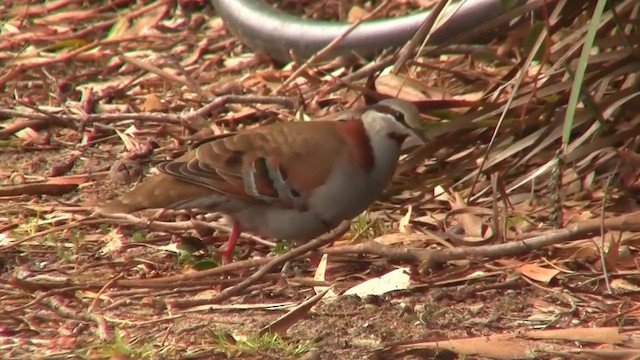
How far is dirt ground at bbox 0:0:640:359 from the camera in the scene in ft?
11.3

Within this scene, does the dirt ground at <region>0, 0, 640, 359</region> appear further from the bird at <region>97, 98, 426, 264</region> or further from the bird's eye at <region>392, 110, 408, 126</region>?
the bird's eye at <region>392, 110, 408, 126</region>

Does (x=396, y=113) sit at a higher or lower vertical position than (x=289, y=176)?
higher

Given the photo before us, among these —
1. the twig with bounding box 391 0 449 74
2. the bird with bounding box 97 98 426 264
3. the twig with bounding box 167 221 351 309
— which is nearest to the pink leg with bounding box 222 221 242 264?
the bird with bounding box 97 98 426 264

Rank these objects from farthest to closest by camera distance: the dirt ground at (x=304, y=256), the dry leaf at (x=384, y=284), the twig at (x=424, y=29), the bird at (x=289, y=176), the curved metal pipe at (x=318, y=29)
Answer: the curved metal pipe at (x=318, y=29) → the bird at (x=289, y=176) → the twig at (x=424, y=29) → the dry leaf at (x=384, y=284) → the dirt ground at (x=304, y=256)

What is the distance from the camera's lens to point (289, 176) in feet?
13.5

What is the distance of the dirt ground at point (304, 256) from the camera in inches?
136

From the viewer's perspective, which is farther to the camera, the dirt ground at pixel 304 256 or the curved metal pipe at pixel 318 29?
the curved metal pipe at pixel 318 29

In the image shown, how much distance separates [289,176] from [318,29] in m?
1.78

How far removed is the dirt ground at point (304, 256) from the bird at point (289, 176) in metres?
0.14

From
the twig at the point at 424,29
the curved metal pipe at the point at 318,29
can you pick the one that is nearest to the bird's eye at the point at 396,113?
the twig at the point at 424,29

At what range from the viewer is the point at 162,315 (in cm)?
377

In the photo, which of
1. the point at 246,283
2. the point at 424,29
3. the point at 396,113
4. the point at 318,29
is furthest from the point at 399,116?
the point at 318,29

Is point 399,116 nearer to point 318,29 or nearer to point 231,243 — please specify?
point 231,243

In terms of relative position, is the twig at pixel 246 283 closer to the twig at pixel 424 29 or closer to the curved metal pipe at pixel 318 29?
the twig at pixel 424 29
